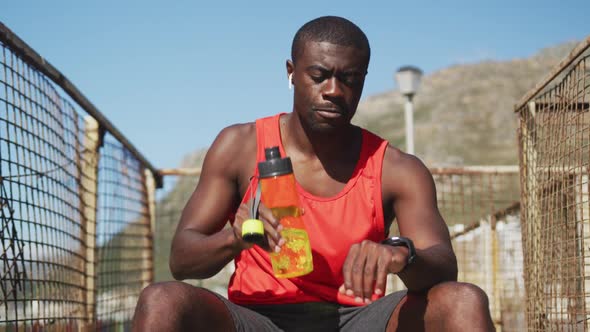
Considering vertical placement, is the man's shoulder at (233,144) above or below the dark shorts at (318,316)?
above

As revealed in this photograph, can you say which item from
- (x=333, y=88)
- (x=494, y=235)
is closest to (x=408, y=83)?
(x=494, y=235)

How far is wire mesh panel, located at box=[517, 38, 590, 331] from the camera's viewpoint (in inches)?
163

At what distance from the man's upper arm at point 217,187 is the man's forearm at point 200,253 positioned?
12 cm

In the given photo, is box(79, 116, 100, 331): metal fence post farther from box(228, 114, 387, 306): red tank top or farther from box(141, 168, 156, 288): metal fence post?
box(228, 114, 387, 306): red tank top

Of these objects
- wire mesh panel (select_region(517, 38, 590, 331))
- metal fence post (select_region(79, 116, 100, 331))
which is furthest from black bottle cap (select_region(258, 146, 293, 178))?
metal fence post (select_region(79, 116, 100, 331))

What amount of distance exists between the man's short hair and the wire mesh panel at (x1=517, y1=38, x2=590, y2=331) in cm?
107

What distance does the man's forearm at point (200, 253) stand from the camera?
9.57 feet

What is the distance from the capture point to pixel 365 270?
102 inches

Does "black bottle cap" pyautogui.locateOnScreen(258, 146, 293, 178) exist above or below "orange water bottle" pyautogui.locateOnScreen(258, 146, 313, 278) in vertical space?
above

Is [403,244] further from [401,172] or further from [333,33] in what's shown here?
[333,33]

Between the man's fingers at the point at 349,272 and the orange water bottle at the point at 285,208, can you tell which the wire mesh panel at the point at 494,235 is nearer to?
the orange water bottle at the point at 285,208

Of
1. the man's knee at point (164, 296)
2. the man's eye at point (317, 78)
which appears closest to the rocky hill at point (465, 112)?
the man's eye at point (317, 78)

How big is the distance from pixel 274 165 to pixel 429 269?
71 cm

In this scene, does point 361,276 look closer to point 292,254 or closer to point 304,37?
point 292,254
